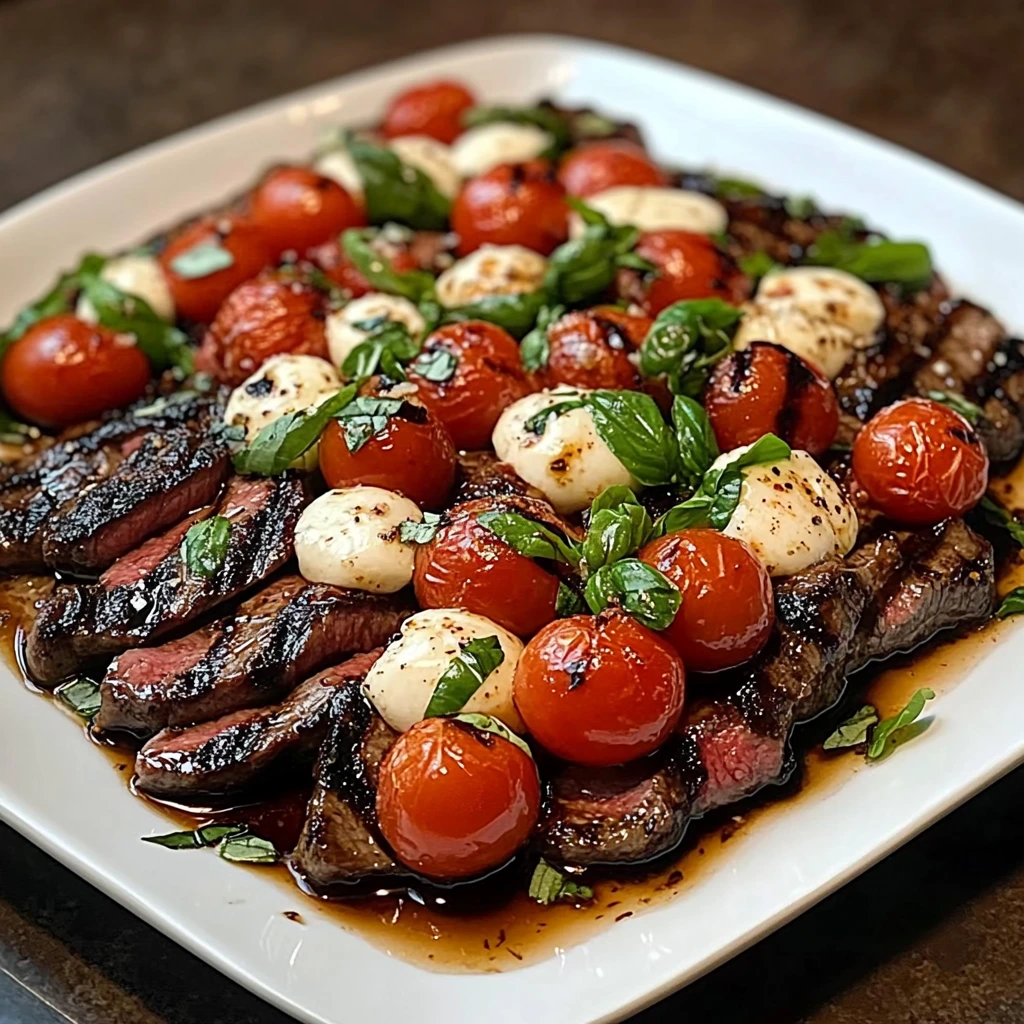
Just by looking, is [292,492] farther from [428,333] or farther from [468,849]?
[468,849]

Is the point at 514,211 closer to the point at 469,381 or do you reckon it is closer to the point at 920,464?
the point at 469,381

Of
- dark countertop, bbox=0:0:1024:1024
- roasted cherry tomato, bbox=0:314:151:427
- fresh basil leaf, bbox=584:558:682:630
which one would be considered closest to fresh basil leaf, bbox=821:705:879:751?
dark countertop, bbox=0:0:1024:1024

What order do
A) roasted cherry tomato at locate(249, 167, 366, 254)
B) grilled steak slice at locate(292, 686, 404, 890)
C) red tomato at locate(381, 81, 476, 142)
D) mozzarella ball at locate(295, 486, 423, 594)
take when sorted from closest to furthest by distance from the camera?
grilled steak slice at locate(292, 686, 404, 890)
mozzarella ball at locate(295, 486, 423, 594)
roasted cherry tomato at locate(249, 167, 366, 254)
red tomato at locate(381, 81, 476, 142)

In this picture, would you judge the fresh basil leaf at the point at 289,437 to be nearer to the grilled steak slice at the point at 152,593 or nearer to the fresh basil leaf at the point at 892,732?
the grilled steak slice at the point at 152,593

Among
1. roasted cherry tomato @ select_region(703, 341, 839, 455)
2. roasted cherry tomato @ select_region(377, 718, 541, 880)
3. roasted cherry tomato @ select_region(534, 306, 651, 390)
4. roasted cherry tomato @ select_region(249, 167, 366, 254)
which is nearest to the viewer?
roasted cherry tomato @ select_region(377, 718, 541, 880)

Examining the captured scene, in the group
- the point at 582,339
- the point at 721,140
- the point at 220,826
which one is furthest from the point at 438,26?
the point at 220,826

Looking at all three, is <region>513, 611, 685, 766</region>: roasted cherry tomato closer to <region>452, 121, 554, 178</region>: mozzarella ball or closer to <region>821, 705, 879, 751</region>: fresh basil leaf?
<region>821, 705, 879, 751</region>: fresh basil leaf

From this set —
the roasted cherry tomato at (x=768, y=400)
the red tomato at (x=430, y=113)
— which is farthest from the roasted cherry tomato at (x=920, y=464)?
the red tomato at (x=430, y=113)

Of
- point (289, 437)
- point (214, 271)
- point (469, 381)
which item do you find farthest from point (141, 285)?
point (469, 381)
